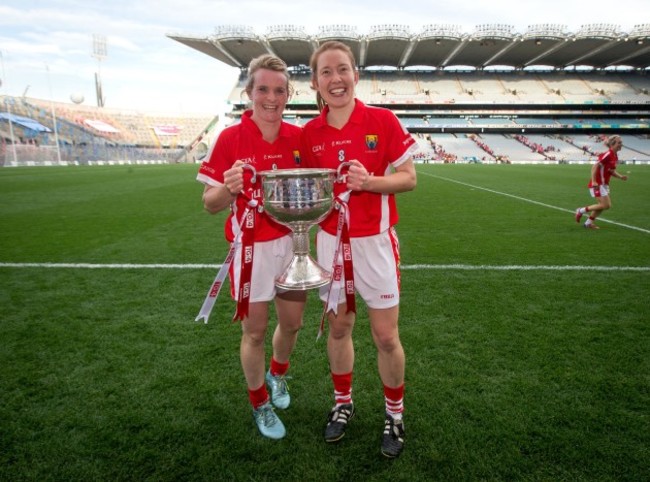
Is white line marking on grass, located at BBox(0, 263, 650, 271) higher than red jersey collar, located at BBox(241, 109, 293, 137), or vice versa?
red jersey collar, located at BBox(241, 109, 293, 137)

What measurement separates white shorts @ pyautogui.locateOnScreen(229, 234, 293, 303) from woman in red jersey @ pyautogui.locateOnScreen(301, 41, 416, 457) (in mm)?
208

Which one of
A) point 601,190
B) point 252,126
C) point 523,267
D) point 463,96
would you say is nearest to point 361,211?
point 252,126

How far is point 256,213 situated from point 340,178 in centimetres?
48

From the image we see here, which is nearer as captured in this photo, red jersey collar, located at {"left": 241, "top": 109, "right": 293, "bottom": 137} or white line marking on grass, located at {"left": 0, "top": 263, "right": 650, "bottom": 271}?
red jersey collar, located at {"left": 241, "top": 109, "right": 293, "bottom": 137}

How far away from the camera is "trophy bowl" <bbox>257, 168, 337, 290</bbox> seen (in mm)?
1646

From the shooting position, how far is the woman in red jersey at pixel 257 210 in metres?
1.95

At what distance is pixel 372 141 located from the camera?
1948 millimetres

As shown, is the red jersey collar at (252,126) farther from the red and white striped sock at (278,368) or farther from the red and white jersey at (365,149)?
the red and white striped sock at (278,368)

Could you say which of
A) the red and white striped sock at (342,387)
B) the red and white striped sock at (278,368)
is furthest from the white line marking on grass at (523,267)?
the red and white striped sock at (342,387)

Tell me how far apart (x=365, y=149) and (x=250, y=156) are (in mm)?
557

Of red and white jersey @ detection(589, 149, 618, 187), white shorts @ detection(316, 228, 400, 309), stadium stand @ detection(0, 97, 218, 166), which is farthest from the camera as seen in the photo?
stadium stand @ detection(0, 97, 218, 166)

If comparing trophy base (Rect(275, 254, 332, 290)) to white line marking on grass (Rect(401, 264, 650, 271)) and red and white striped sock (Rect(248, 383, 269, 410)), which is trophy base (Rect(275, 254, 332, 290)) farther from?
white line marking on grass (Rect(401, 264, 650, 271))

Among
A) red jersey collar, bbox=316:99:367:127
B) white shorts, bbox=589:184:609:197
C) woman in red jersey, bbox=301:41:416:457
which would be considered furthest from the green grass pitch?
white shorts, bbox=589:184:609:197

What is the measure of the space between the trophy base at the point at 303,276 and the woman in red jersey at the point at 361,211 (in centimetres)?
12
